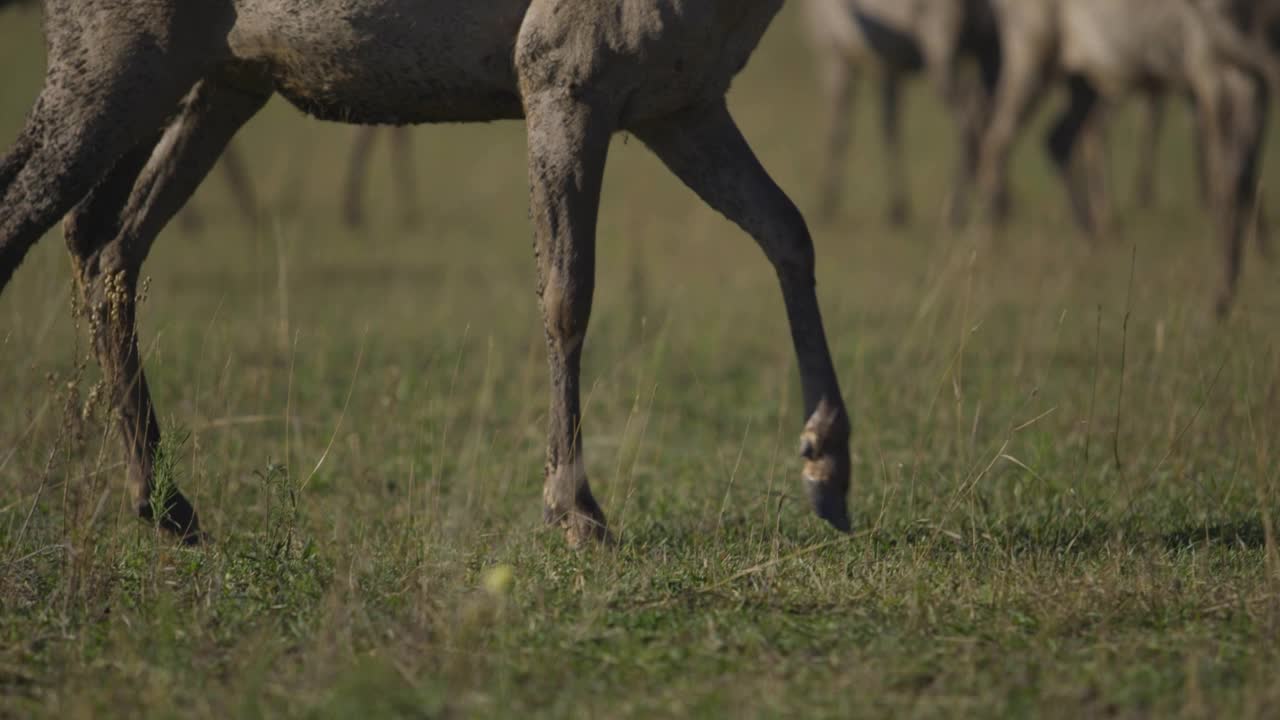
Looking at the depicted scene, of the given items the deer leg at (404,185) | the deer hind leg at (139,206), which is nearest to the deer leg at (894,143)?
the deer leg at (404,185)

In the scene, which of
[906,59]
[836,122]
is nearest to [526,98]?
[906,59]

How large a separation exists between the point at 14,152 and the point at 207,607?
1.65 meters

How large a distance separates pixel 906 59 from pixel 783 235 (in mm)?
12528

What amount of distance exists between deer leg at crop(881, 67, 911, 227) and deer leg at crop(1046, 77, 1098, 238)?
1.93m

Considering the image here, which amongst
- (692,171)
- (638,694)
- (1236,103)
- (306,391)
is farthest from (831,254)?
(638,694)

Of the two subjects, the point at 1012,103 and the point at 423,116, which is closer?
the point at 423,116

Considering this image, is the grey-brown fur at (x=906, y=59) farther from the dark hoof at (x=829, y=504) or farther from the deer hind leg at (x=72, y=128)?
the deer hind leg at (x=72, y=128)

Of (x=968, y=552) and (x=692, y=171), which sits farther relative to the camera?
(x=692, y=171)

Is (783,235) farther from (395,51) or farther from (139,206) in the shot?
(139,206)

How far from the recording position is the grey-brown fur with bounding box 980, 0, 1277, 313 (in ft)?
30.4

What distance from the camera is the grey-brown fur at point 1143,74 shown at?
30.4 ft

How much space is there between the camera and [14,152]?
180 inches

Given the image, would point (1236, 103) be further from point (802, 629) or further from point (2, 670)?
point (2, 670)

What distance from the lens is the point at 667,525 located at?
16.3ft
